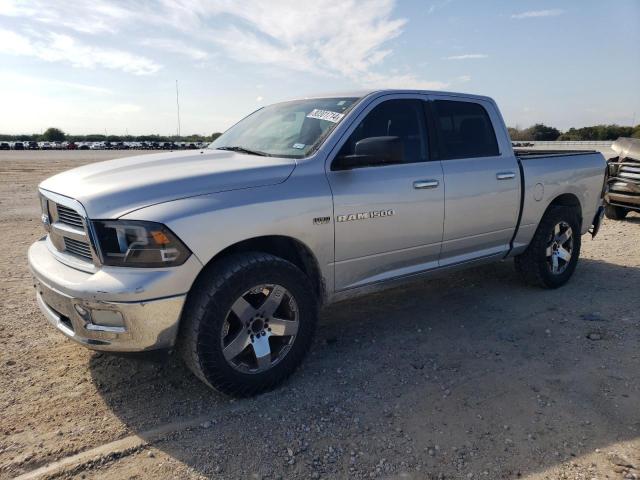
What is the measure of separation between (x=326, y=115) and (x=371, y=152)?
2.20 feet

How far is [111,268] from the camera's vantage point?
266 centimetres

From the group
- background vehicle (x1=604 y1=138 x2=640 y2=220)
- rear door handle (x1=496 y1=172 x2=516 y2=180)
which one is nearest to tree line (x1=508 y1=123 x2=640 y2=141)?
background vehicle (x1=604 y1=138 x2=640 y2=220)

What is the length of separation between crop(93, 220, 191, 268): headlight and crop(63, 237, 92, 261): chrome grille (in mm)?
160

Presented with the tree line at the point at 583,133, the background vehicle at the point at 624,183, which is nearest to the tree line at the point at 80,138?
the tree line at the point at 583,133

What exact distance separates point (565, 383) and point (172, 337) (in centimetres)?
257

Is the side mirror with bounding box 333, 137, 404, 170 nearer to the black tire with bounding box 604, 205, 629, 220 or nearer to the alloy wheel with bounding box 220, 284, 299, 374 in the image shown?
the alloy wheel with bounding box 220, 284, 299, 374

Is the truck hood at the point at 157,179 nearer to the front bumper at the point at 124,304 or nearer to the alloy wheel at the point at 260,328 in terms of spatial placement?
the front bumper at the point at 124,304

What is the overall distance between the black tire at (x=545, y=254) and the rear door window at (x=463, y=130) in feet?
3.45

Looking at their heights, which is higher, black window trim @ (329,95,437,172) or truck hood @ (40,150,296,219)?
black window trim @ (329,95,437,172)

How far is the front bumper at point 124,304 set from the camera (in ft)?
8.50

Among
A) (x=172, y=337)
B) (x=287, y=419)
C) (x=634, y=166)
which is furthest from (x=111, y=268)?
(x=634, y=166)

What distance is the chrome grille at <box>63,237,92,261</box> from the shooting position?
9.25 ft

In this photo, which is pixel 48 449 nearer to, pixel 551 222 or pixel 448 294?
pixel 448 294

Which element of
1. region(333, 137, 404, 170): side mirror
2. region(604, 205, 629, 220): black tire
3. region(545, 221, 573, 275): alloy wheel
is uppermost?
region(333, 137, 404, 170): side mirror
